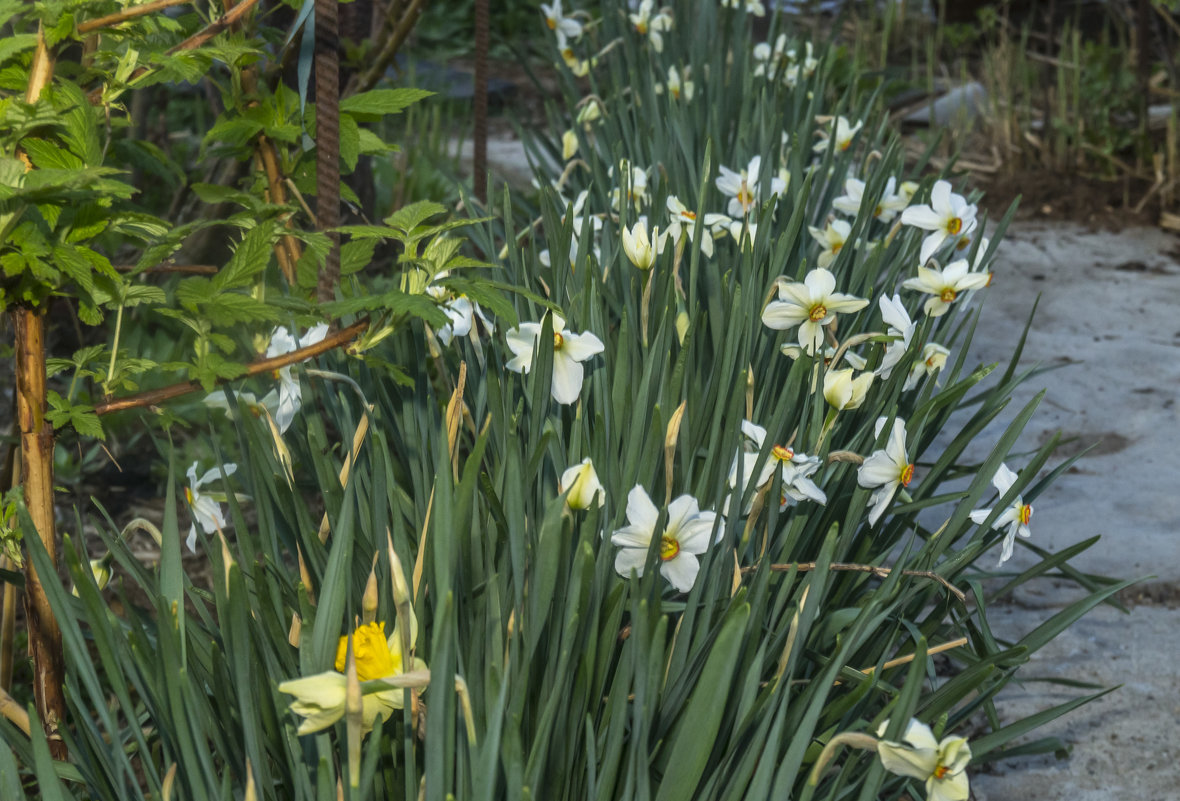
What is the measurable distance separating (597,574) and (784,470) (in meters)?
0.24

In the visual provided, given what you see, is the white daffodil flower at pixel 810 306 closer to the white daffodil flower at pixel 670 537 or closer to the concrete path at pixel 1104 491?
the white daffodil flower at pixel 670 537

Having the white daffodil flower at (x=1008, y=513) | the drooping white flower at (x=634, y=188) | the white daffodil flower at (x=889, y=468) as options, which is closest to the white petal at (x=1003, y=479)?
the white daffodil flower at (x=1008, y=513)

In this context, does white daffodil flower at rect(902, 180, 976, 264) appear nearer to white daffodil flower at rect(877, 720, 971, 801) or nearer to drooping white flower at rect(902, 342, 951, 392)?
drooping white flower at rect(902, 342, 951, 392)

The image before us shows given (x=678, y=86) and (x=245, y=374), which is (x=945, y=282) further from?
(x=678, y=86)

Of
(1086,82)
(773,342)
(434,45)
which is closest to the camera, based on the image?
(773,342)

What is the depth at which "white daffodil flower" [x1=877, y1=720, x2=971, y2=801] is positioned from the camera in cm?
75

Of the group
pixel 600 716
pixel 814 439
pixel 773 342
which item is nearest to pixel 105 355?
pixel 600 716

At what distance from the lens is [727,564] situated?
3.24ft

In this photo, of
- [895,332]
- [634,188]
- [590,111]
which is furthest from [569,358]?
[590,111]

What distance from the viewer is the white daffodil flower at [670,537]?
0.92 metres

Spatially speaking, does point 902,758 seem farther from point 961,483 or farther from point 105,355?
point 961,483

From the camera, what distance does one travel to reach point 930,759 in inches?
29.9

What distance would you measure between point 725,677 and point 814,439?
455 mm

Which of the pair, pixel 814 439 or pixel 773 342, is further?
pixel 773 342
